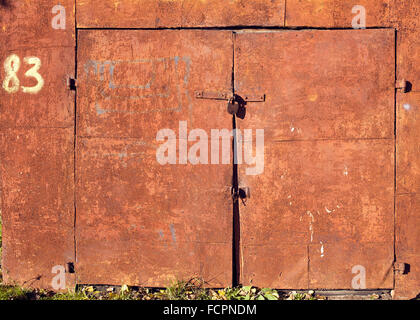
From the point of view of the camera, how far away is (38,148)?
2.93m

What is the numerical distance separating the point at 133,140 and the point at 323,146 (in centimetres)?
161

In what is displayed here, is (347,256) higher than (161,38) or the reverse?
the reverse

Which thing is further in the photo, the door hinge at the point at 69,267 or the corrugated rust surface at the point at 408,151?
the door hinge at the point at 69,267

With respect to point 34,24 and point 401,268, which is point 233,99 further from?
point 401,268

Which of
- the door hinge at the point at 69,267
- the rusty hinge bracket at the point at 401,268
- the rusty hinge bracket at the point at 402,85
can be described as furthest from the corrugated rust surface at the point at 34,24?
the rusty hinge bracket at the point at 401,268

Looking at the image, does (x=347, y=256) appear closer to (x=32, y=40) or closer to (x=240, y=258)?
(x=240, y=258)

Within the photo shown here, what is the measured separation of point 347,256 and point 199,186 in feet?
4.61

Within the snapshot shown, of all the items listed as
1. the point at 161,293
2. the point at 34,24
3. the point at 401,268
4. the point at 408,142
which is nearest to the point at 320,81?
the point at 408,142

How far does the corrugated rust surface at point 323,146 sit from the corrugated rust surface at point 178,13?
15 cm

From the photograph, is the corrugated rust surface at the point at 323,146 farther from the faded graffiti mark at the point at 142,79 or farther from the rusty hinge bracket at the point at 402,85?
the faded graffiti mark at the point at 142,79

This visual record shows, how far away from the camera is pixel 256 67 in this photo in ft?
9.14

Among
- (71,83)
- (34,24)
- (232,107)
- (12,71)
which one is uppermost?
(34,24)

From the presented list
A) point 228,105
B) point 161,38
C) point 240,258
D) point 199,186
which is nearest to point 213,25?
point 161,38

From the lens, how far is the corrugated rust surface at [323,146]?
9.07 ft
